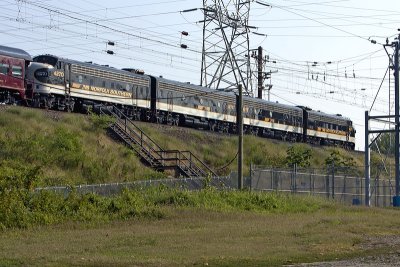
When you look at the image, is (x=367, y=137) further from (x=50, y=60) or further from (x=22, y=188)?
(x=22, y=188)

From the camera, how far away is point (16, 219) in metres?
29.0

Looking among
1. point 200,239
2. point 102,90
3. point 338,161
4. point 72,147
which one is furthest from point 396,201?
point 200,239

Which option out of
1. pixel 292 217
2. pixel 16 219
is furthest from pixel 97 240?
pixel 292 217

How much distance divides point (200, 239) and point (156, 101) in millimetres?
33381

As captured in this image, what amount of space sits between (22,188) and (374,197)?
3074 cm

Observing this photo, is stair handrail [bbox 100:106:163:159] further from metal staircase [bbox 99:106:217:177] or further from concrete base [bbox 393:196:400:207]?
concrete base [bbox 393:196:400:207]

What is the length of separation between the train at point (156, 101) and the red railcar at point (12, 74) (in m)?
0.13

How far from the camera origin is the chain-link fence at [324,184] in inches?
1778

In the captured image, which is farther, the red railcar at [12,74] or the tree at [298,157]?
the tree at [298,157]

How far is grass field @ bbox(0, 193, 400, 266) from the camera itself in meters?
21.2

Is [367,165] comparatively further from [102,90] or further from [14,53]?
[14,53]

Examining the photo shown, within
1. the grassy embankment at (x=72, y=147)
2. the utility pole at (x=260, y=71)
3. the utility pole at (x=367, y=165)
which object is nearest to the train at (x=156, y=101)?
the grassy embankment at (x=72, y=147)

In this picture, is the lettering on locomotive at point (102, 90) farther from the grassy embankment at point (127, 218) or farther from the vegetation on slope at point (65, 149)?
the grassy embankment at point (127, 218)

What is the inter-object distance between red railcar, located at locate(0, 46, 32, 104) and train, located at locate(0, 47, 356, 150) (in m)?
0.13
